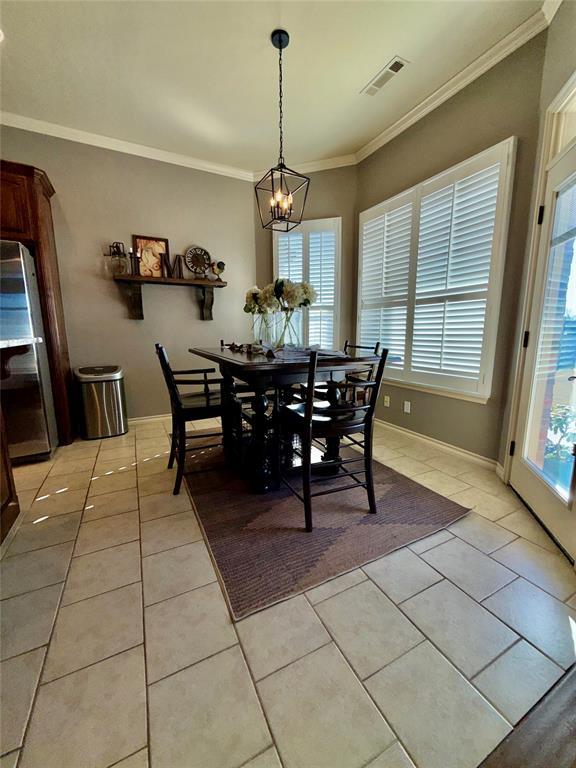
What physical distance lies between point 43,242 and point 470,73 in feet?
12.3

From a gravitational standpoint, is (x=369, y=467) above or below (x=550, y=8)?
below

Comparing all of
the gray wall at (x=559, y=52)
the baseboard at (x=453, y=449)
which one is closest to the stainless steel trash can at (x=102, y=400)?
the baseboard at (x=453, y=449)

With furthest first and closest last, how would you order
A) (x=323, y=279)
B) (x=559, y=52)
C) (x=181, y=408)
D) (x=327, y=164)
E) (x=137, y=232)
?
(x=323, y=279) < (x=327, y=164) < (x=137, y=232) < (x=181, y=408) < (x=559, y=52)

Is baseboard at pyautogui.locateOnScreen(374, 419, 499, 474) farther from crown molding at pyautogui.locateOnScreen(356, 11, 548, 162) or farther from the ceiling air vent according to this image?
the ceiling air vent

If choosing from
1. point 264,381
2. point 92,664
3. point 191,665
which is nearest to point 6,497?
point 92,664

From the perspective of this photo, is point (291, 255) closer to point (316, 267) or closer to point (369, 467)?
point (316, 267)

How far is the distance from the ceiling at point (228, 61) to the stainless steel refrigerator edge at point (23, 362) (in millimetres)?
1391

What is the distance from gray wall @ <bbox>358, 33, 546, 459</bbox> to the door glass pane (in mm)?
345

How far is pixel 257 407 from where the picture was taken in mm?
2029

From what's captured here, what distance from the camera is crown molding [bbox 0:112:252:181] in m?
2.87

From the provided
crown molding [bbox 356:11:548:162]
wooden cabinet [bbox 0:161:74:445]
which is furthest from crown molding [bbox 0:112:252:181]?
crown molding [bbox 356:11:548:162]

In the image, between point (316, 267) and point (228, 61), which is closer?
point (228, 61)

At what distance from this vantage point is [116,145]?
10.6ft

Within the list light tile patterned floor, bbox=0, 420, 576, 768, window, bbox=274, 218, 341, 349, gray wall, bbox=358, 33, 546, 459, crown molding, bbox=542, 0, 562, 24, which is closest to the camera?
light tile patterned floor, bbox=0, 420, 576, 768
